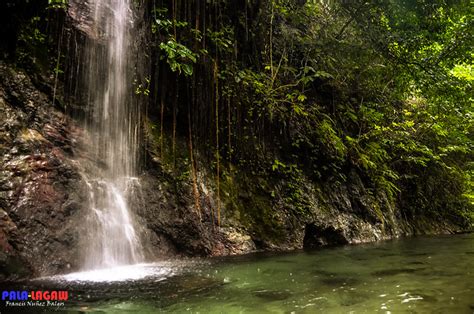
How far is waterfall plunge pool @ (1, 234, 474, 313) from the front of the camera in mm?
3266

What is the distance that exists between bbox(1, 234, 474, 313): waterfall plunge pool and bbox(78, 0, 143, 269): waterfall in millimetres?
547

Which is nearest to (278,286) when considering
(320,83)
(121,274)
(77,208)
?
(121,274)

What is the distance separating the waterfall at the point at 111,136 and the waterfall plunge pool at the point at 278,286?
1.79 feet

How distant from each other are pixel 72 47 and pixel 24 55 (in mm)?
803

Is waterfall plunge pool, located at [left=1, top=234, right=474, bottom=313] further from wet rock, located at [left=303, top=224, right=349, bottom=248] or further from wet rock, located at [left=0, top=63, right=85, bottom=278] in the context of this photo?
wet rock, located at [left=303, top=224, right=349, bottom=248]

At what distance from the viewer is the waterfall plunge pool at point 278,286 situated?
3.27 meters

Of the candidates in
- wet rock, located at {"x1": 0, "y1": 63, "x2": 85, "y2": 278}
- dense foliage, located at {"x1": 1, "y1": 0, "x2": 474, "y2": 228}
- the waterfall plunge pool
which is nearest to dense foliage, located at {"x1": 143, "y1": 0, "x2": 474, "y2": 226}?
dense foliage, located at {"x1": 1, "y1": 0, "x2": 474, "y2": 228}

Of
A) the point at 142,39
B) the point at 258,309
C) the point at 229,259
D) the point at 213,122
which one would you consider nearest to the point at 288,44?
the point at 213,122

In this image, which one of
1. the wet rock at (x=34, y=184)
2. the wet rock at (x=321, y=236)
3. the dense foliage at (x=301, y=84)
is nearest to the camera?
the wet rock at (x=34, y=184)

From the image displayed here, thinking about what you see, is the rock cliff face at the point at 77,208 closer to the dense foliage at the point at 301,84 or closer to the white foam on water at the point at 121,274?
the white foam on water at the point at 121,274

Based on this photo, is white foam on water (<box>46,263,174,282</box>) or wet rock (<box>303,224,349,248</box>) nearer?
white foam on water (<box>46,263,174,282</box>)

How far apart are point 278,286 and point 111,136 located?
4097mm

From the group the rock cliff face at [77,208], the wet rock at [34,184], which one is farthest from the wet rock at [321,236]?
the wet rock at [34,184]

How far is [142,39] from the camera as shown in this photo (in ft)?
24.0
